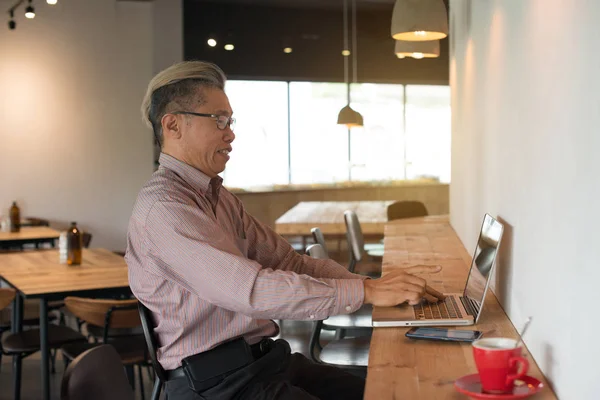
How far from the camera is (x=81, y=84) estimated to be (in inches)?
352

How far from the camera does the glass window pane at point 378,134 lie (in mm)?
12531

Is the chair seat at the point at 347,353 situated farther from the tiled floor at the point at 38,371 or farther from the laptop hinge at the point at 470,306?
the tiled floor at the point at 38,371

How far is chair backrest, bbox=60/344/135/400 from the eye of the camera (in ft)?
5.40

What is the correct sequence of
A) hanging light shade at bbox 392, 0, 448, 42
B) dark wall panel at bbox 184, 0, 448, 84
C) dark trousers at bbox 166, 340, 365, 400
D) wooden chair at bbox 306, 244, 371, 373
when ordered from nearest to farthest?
dark trousers at bbox 166, 340, 365, 400 < wooden chair at bbox 306, 244, 371, 373 < hanging light shade at bbox 392, 0, 448, 42 < dark wall panel at bbox 184, 0, 448, 84

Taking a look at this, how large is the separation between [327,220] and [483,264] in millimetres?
3790

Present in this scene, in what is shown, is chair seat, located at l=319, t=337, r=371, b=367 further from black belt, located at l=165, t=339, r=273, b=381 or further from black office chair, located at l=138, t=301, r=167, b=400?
black office chair, located at l=138, t=301, r=167, b=400

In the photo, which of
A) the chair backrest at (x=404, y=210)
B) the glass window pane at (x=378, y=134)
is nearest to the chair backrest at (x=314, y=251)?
the chair backrest at (x=404, y=210)

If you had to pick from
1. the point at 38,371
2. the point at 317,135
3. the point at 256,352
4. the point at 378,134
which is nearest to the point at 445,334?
the point at 256,352

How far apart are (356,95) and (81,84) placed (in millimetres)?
4899

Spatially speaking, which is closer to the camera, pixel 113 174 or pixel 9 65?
pixel 9 65

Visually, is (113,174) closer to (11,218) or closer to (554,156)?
(11,218)

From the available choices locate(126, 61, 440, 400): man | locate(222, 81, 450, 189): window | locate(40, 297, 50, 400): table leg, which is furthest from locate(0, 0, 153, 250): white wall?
locate(126, 61, 440, 400): man

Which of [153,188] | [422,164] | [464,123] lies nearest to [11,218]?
[464,123]

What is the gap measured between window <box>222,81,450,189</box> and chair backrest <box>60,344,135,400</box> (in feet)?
31.6
